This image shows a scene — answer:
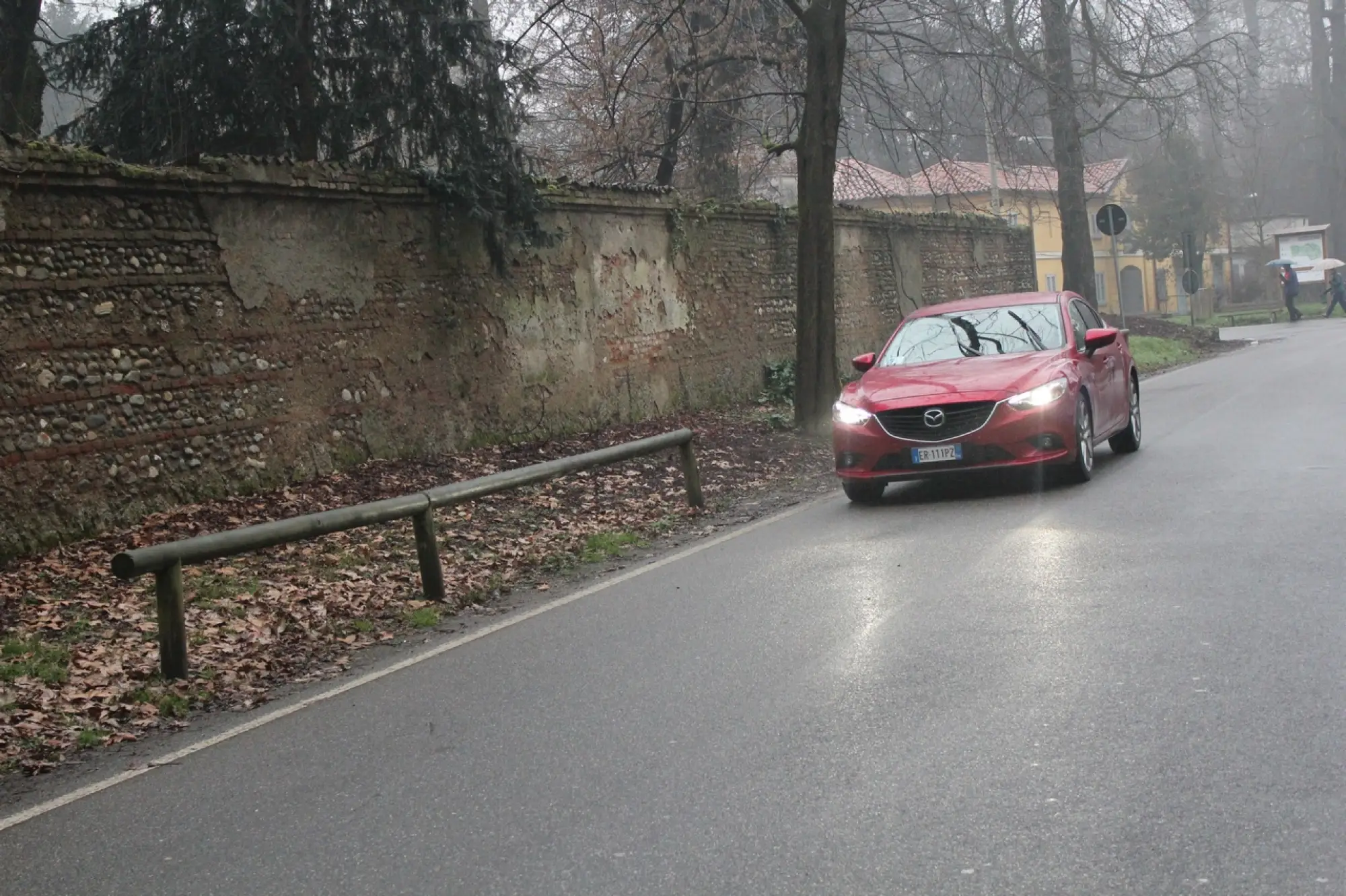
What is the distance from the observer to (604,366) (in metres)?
19.4

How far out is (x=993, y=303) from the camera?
48.1 feet

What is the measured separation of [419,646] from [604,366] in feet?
35.2

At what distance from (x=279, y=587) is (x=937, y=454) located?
5.25m

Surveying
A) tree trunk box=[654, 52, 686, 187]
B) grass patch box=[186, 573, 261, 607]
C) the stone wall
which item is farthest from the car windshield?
tree trunk box=[654, 52, 686, 187]

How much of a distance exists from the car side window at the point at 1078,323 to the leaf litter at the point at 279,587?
3310 mm

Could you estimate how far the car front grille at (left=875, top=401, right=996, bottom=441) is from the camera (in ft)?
41.3

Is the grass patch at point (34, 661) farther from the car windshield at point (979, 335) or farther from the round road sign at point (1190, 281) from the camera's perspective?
the round road sign at point (1190, 281)

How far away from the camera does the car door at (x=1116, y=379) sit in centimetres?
1438

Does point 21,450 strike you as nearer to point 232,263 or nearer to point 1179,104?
point 232,263

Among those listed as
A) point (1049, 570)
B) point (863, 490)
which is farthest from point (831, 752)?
point (863, 490)

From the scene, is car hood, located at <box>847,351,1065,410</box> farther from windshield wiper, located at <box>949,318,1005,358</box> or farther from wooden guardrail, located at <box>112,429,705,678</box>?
wooden guardrail, located at <box>112,429,705,678</box>

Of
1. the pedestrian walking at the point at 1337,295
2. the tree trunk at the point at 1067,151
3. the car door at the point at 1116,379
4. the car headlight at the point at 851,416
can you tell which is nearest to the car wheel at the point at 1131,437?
the car door at the point at 1116,379

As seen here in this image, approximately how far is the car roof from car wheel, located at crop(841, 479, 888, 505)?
1945mm

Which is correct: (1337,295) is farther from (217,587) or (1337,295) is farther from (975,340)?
(217,587)
